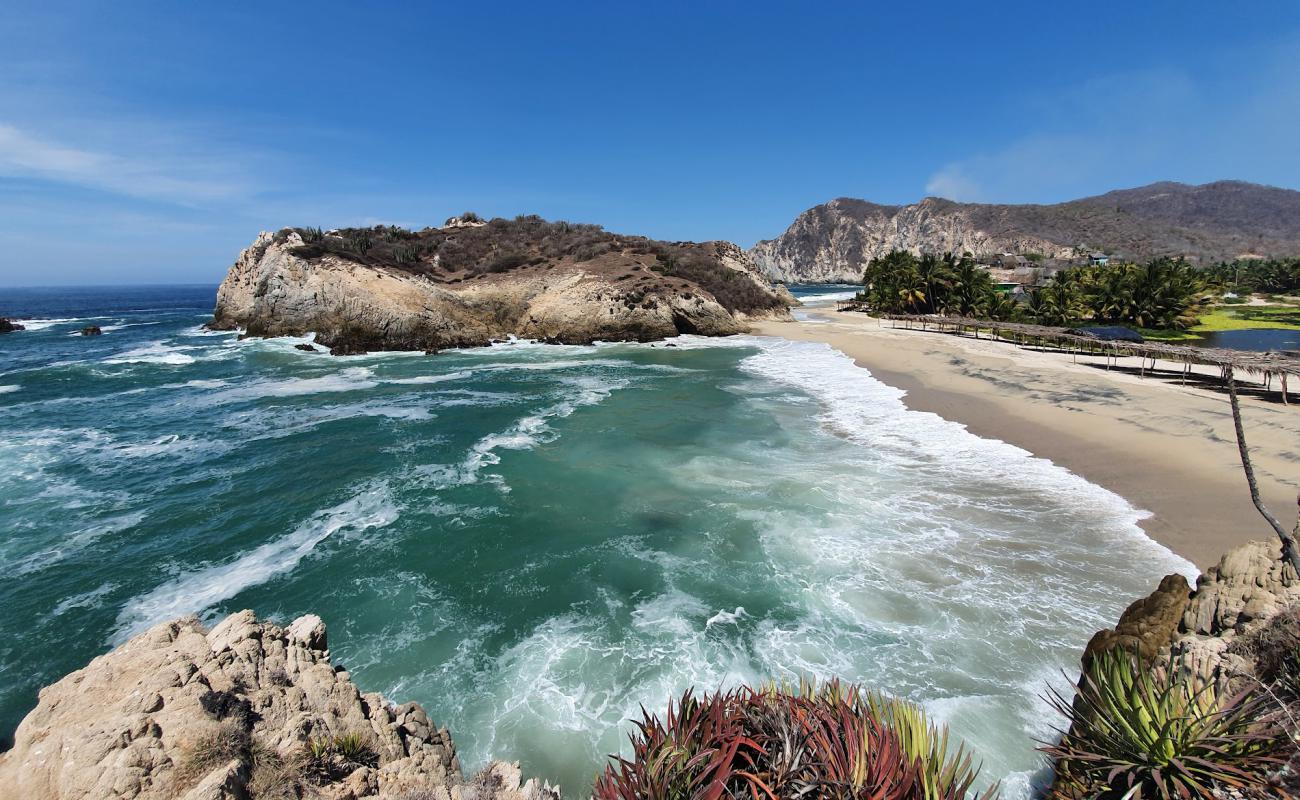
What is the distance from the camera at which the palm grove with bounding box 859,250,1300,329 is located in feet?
139

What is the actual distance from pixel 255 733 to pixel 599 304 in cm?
4732

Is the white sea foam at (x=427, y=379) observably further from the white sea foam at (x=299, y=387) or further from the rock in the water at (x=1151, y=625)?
the rock in the water at (x=1151, y=625)

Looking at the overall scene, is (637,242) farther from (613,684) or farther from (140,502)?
(613,684)

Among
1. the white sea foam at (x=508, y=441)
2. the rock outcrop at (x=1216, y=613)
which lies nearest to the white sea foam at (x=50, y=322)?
the white sea foam at (x=508, y=441)

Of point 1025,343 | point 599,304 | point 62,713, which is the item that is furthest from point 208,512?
point 1025,343

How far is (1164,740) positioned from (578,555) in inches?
378

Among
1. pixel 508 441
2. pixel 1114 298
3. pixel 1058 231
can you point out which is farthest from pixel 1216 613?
pixel 1058 231

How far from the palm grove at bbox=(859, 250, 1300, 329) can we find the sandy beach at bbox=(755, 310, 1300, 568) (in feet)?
51.4

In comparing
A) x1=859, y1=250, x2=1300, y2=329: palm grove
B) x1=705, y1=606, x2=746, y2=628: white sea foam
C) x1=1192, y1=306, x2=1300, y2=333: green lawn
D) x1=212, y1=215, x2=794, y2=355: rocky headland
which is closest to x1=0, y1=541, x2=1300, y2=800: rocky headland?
x1=705, y1=606, x2=746, y2=628: white sea foam

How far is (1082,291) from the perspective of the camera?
48.9 metres

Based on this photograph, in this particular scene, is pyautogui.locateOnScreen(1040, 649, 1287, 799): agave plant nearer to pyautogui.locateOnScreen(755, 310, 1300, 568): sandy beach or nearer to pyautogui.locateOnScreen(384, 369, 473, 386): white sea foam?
pyautogui.locateOnScreen(755, 310, 1300, 568): sandy beach

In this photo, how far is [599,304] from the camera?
5022 cm

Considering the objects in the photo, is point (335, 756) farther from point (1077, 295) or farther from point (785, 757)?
point (1077, 295)

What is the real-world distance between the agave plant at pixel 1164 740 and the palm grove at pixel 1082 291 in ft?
167
